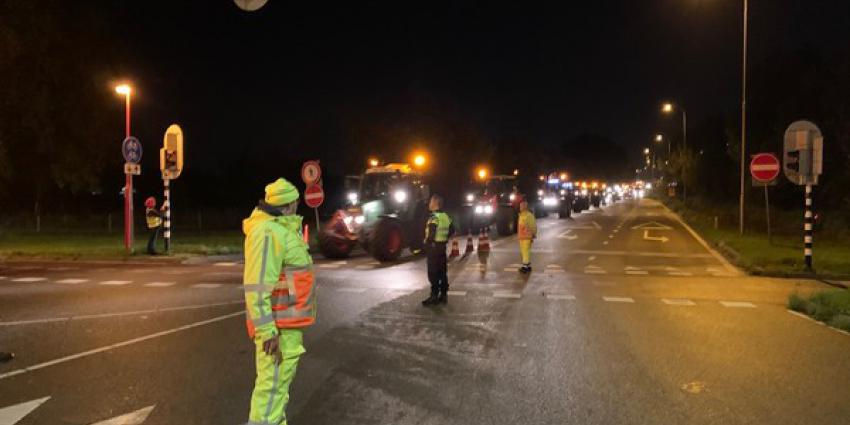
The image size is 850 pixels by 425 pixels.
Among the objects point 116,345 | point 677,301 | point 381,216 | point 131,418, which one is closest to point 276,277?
point 131,418

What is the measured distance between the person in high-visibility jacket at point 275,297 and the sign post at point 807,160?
599 inches

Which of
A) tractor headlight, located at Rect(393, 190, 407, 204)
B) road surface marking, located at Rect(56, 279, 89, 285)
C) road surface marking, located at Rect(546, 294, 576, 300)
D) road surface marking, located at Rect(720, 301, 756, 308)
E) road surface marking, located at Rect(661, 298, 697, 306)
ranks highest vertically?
tractor headlight, located at Rect(393, 190, 407, 204)

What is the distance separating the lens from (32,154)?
31.7 meters

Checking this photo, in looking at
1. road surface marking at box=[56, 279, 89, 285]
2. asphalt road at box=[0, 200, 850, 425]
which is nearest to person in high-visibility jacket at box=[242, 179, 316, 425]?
asphalt road at box=[0, 200, 850, 425]

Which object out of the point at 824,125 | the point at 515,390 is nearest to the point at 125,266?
the point at 515,390

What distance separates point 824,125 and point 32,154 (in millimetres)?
42061

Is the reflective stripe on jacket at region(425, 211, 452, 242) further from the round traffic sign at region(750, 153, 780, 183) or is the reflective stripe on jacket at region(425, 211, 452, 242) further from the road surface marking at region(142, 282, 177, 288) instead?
the round traffic sign at region(750, 153, 780, 183)

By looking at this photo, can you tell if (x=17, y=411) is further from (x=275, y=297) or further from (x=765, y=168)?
(x=765, y=168)

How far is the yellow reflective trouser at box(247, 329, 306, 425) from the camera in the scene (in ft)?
15.9

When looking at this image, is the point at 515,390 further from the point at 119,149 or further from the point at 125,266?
the point at 119,149

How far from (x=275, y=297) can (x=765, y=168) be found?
20.8 meters

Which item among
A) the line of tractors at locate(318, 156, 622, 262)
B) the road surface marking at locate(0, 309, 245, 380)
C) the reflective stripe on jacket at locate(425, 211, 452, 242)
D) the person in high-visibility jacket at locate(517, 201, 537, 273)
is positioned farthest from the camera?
the line of tractors at locate(318, 156, 622, 262)

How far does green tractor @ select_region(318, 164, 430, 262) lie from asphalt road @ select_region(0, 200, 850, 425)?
15.1ft

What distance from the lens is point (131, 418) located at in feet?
19.7
